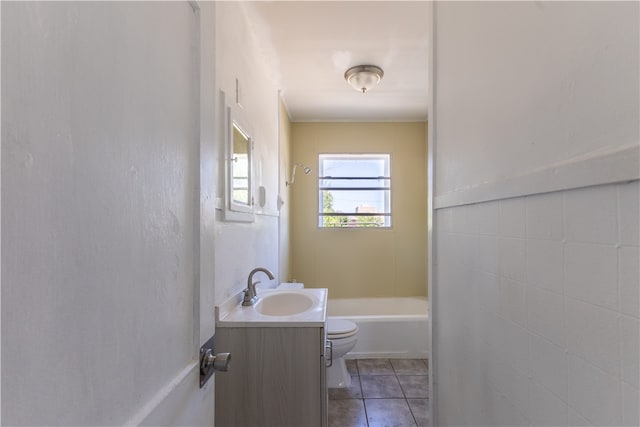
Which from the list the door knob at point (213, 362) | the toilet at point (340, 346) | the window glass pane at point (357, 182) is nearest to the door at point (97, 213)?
the door knob at point (213, 362)

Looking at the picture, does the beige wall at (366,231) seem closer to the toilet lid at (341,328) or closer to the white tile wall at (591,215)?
the toilet lid at (341,328)

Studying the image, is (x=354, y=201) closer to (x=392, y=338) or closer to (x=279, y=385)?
(x=392, y=338)

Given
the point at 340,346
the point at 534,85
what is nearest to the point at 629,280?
the point at 534,85

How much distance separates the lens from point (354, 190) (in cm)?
391

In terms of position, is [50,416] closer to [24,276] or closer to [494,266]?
[24,276]

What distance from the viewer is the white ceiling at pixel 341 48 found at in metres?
1.86

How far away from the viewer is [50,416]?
0.37 metres

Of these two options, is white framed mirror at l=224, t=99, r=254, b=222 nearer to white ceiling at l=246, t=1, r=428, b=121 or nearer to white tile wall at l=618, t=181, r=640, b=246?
white ceiling at l=246, t=1, r=428, b=121

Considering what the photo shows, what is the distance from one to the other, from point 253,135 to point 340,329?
5.01 ft

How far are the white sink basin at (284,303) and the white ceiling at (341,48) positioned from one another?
5.44 feet

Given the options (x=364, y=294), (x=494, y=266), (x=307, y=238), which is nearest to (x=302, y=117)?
(x=307, y=238)

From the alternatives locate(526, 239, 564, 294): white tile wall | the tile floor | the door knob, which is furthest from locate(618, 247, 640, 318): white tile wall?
the tile floor

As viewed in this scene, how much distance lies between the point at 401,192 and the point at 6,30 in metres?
3.75

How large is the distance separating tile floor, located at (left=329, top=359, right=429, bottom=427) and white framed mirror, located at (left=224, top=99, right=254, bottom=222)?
56.1 inches
